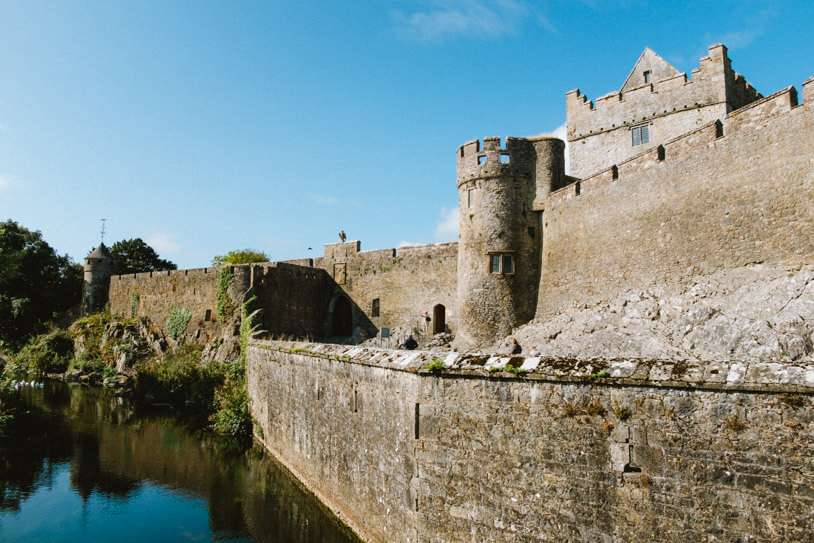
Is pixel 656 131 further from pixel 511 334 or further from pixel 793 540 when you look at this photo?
pixel 793 540

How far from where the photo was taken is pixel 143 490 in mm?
13039

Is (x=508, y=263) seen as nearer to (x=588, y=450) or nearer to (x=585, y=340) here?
(x=585, y=340)

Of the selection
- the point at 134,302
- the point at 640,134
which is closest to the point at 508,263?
the point at 640,134

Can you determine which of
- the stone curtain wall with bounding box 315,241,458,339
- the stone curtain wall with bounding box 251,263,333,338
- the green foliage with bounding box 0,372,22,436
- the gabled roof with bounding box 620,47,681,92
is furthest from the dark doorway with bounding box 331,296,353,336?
the gabled roof with bounding box 620,47,681,92

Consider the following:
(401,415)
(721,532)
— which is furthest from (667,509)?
(401,415)

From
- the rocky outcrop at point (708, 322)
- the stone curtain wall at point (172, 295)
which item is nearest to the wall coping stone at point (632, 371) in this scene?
the rocky outcrop at point (708, 322)

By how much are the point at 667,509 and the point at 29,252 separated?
4670cm

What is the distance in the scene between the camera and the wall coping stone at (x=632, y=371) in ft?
13.5

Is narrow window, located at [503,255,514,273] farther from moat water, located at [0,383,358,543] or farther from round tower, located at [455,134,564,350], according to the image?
moat water, located at [0,383,358,543]

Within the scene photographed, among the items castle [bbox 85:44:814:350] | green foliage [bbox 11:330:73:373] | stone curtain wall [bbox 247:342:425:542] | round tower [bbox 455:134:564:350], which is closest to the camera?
stone curtain wall [bbox 247:342:425:542]

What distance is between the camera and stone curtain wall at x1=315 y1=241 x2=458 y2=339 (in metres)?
24.1

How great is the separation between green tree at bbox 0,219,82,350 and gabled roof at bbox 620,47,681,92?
130 feet

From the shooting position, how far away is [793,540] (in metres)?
4.02

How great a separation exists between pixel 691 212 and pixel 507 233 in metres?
6.67
